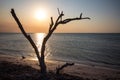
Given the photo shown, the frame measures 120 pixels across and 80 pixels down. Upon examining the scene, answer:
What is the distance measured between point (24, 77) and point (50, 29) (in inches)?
148

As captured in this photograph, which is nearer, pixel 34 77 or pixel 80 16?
pixel 80 16

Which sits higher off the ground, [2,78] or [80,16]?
[80,16]

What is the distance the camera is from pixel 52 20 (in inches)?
497

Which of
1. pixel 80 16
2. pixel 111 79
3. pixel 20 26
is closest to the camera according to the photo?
pixel 80 16

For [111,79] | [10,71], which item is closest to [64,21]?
[10,71]

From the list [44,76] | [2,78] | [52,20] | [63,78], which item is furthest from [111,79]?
[2,78]

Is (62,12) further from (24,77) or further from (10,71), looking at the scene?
(10,71)

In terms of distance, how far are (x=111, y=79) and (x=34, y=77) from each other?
8.92 meters

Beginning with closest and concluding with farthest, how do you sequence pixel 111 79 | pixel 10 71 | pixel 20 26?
pixel 20 26
pixel 10 71
pixel 111 79

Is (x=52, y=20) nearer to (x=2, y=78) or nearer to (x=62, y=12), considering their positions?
(x=62, y=12)

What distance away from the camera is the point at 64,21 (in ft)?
41.2

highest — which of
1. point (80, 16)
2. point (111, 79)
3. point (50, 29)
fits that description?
point (80, 16)

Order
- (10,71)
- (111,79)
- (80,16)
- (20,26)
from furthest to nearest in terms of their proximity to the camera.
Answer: (111,79) → (10,71) → (20,26) → (80,16)

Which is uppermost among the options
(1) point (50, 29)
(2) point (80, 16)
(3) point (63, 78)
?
(2) point (80, 16)
